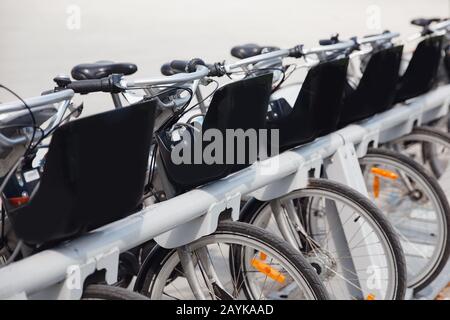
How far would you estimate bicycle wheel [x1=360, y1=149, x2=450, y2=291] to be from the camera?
3770 millimetres

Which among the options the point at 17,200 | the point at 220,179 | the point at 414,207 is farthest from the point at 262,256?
the point at 414,207

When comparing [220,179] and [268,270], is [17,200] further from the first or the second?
[268,270]

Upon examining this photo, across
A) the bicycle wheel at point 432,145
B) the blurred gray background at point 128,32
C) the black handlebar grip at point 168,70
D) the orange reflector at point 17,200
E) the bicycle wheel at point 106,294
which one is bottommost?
the bicycle wheel at point 106,294

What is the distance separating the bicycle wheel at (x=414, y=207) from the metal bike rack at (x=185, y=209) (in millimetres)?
180

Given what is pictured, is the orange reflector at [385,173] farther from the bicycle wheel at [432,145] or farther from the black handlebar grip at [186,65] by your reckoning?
the black handlebar grip at [186,65]

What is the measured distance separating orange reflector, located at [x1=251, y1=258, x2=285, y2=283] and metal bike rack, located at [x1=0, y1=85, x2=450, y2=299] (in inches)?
9.9

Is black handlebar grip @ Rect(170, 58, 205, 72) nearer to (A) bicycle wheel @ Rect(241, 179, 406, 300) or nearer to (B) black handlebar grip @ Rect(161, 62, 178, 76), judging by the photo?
(B) black handlebar grip @ Rect(161, 62, 178, 76)

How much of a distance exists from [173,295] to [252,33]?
461 centimetres

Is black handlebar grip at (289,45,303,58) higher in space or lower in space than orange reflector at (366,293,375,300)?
higher

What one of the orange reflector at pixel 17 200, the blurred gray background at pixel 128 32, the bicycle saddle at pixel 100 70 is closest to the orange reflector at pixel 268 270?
the bicycle saddle at pixel 100 70

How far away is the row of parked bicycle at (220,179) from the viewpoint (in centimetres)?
213

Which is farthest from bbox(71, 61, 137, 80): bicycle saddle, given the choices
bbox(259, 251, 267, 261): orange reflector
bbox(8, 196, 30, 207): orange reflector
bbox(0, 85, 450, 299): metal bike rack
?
bbox(259, 251, 267, 261): orange reflector

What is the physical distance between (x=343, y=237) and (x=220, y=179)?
882 mm
